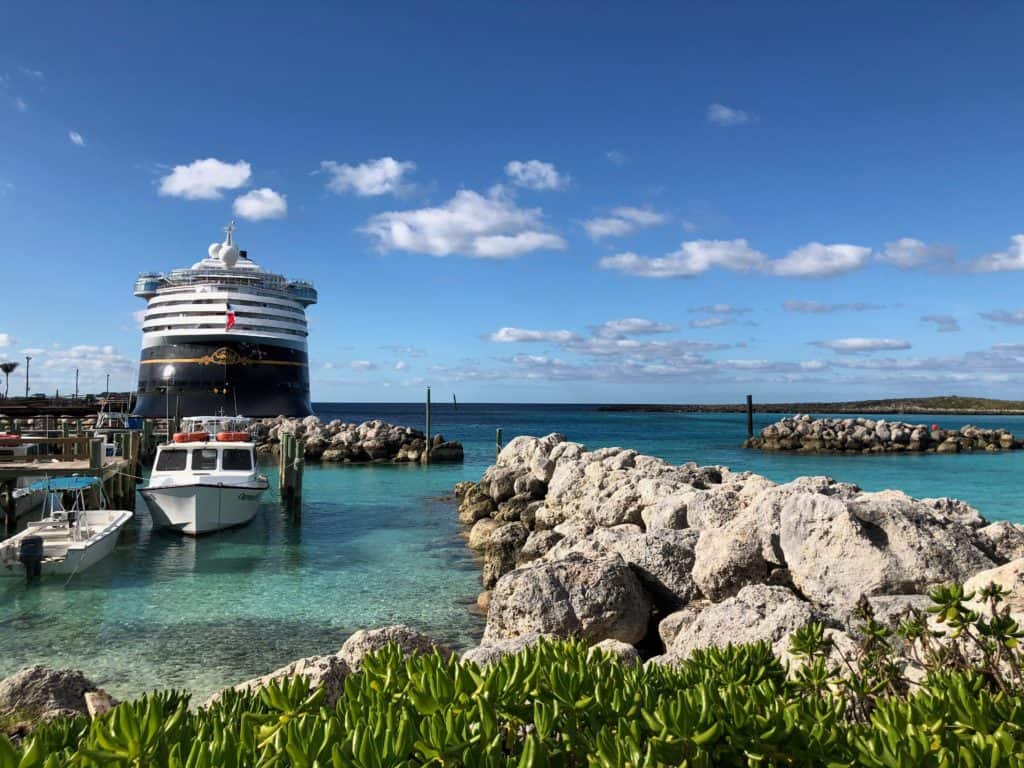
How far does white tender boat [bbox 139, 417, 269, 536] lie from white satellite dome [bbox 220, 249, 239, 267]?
3234 centimetres

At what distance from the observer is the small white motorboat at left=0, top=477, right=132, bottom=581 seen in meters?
11.3

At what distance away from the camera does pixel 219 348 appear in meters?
42.7

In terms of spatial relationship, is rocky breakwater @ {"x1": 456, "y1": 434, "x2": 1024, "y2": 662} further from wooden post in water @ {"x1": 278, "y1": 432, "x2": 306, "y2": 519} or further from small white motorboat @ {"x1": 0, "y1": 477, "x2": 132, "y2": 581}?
wooden post in water @ {"x1": 278, "y1": 432, "x2": 306, "y2": 519}

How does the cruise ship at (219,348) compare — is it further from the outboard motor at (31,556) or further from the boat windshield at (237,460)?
the outboard motor at (31,556)

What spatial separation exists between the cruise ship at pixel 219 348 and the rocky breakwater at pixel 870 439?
31.5m

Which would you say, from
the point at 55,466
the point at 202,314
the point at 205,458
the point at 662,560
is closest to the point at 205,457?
the point at 205,458

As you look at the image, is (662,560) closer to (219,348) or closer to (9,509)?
(9,509)

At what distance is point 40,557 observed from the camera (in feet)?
37.2

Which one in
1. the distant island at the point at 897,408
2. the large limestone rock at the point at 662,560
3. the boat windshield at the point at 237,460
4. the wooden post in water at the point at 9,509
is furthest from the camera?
the distant island at the point at 897,408

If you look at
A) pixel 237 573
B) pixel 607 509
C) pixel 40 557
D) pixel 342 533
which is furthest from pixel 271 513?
pixel 607 509

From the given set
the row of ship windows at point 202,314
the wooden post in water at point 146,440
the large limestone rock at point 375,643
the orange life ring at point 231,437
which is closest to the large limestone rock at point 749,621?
the large limestone rock at point 375,643

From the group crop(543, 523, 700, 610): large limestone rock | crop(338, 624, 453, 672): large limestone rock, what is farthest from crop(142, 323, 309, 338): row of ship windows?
crop(338, 624, 453, 672): large limestone rock

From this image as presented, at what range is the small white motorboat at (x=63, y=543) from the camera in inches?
444

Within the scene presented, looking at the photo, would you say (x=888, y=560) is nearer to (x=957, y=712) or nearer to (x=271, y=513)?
(x=957, y=712)
